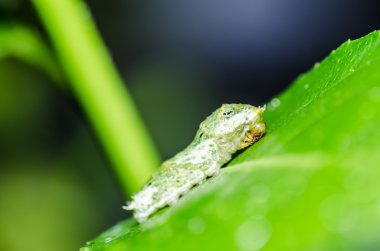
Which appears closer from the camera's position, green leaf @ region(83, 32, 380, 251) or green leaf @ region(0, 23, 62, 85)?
green leaf @ region(83, 32, 380, 251)

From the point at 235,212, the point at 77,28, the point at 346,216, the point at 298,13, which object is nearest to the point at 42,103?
the point at 77,28

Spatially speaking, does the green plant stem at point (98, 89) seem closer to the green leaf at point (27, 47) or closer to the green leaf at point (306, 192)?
the green leaf at point (27, 47)

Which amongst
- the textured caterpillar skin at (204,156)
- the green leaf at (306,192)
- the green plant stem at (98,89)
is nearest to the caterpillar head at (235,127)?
the textured caterpillar skin at (204,156)

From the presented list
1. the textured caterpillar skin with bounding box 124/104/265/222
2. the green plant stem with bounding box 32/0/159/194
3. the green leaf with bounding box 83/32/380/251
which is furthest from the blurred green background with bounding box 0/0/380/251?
the green leaf with bounding box 83/32/380/251

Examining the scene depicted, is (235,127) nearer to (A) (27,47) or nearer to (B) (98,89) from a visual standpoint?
(B) (98,89)

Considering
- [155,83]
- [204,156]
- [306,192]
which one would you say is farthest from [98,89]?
[155,83]

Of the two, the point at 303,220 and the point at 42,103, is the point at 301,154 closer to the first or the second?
the point at 303,220

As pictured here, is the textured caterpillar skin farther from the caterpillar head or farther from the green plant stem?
the green plant stem
